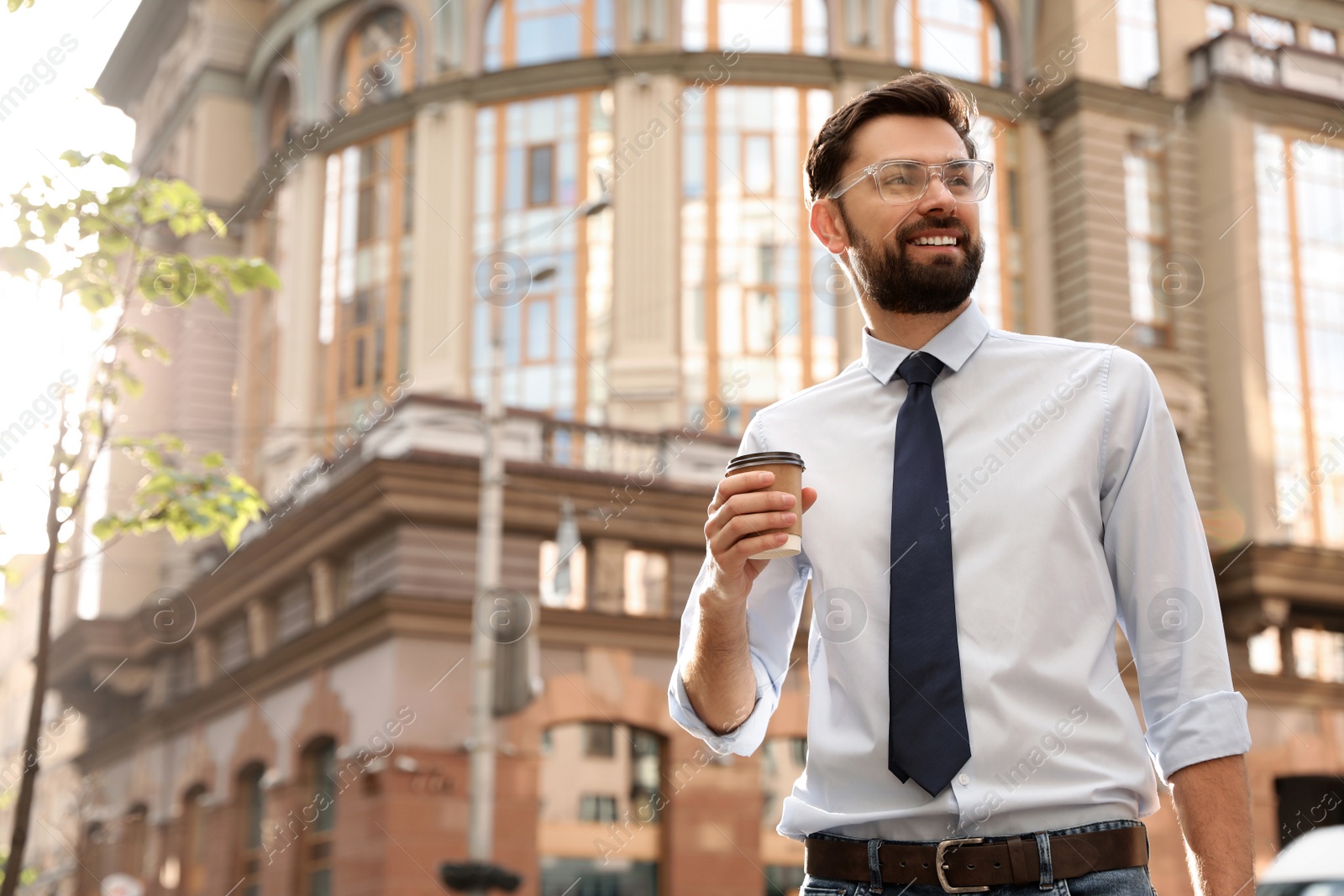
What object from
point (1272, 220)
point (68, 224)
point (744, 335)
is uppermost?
point (1272, 220)

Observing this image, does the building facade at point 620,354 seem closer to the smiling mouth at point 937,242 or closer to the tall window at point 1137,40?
the tall window at point 1137,40

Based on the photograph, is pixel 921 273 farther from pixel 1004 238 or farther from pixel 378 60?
pixel 378 60

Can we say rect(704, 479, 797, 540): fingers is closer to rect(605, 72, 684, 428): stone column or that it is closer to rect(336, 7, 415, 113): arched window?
rect(605, 72, 684, 428): stone column

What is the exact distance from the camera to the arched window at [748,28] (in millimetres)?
23484

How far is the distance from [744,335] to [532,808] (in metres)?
7.97

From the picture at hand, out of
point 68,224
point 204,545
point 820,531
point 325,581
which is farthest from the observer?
point 204,545

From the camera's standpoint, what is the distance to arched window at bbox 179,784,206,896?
2522 cm

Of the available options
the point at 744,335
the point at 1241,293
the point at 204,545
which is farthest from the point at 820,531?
the point at 204,545

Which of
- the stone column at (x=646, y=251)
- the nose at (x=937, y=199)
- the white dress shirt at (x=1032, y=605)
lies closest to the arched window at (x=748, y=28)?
the stone column at (x=646, y=251)

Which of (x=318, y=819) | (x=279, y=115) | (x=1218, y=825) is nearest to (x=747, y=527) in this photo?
(x=1218, y=825)

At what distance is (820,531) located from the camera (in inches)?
96.0

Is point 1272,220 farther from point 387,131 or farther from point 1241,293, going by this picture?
point 387,131

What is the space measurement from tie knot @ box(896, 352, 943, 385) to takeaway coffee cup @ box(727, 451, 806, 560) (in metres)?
0.39

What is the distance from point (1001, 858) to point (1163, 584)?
0.49m
